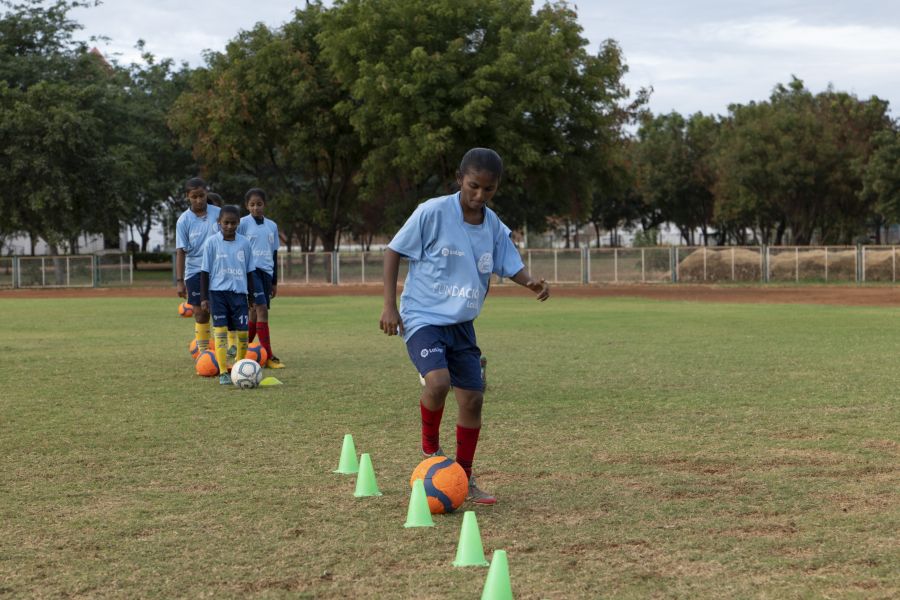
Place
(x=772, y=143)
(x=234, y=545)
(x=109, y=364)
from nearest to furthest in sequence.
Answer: (x=234, y=545) < (x=109, y=364) < (x=772, y=143)

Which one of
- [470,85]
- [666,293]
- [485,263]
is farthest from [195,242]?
[470,85]

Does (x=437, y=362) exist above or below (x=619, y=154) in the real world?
below

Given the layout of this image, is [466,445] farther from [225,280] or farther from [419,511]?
[225,280]

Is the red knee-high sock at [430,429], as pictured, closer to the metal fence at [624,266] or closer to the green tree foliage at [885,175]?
the metal fence at [624,266]

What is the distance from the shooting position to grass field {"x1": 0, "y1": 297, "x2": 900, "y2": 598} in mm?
4816

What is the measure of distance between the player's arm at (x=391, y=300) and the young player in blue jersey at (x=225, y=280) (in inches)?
236

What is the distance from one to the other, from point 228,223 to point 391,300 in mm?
6193

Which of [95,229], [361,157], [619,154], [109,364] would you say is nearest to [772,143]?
[619,154]

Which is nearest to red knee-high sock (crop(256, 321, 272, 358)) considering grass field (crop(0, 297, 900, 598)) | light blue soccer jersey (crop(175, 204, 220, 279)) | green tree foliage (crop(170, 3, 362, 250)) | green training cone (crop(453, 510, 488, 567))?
grass field (crop(0, 297, 900, 598))

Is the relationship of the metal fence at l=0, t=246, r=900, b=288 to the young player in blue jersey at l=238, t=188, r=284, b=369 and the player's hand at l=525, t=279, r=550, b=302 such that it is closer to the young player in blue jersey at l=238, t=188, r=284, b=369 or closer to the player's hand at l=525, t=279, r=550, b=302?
the young player in blue jersey at l=238, t=188, r=284, b=369

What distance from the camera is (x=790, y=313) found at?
25.2 m

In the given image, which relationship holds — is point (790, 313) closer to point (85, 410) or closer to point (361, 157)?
point (85, 410)

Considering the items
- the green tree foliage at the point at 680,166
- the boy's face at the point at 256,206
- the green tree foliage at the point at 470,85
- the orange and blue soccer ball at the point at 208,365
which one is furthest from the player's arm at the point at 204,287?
the green tree foliage at the point at 680,166

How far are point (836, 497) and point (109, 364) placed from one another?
10.4m
